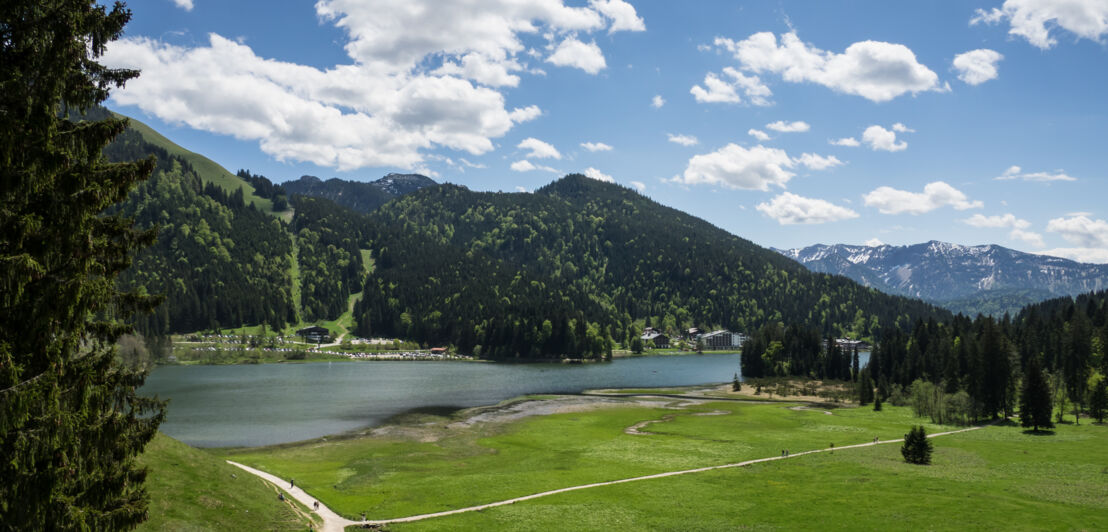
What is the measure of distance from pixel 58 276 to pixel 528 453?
6139 centimetres

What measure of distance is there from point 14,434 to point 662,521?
38.3 meters

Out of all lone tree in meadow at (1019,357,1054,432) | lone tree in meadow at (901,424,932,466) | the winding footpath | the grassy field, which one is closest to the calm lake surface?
the grassy field

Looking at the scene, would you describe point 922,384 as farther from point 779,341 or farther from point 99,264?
point 99,264

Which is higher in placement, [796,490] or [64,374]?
[64,374]

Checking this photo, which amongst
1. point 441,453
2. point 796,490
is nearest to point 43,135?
point 796,490

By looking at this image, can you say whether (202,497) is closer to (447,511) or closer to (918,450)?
(447,511)

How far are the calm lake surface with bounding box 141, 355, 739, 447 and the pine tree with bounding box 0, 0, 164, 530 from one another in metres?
66.0

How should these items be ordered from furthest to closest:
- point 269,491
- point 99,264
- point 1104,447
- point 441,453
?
point 441,453 → point 1104,447 → point 269,491 → point 99,264

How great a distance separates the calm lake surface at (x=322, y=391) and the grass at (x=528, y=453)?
15.9 m

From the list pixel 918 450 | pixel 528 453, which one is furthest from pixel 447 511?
pixel 918 450

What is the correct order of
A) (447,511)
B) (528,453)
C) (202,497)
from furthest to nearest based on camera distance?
(528,453) < (447,511) < (202,497)

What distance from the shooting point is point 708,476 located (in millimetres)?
57281

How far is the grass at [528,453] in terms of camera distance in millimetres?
53219

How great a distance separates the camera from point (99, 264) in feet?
61.9
